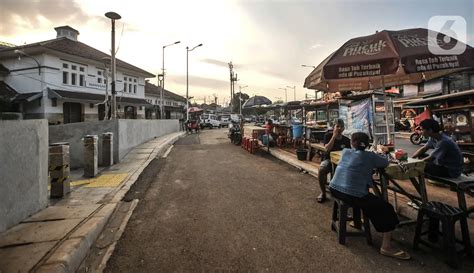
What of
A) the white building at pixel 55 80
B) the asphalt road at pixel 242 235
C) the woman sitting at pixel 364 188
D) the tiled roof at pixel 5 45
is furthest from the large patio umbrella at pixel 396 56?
the tiled roof at pixel 5 45

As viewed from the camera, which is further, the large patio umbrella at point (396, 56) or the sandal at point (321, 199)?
the sandal at point (321, 199)

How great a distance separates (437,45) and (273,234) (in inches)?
162

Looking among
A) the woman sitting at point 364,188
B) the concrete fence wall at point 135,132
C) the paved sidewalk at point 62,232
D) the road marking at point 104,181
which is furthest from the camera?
the concrete fence wall at point 135,132

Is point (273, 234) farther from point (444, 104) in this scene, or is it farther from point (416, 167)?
point (444, 104)

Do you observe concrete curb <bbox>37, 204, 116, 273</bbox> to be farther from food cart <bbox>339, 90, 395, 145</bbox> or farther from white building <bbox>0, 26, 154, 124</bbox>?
white building <bbox>0, 26, 154, 124</bbox>

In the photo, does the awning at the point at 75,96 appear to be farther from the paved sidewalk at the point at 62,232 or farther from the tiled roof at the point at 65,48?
the paved sidewalk at the point at 62,232

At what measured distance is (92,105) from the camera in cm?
2845

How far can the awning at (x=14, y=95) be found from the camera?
2338 cm

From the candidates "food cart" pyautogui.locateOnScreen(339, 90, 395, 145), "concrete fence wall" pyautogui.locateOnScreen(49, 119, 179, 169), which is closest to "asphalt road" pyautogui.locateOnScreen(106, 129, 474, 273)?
"food cart" pyautogui.locateOnScreen(339, 90, 395, 145)

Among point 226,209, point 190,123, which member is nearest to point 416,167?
point 226,209

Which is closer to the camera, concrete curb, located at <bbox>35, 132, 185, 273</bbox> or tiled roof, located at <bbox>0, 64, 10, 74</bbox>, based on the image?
concrete curb, located at <bbox>35, 132, 185, 273</bbox>

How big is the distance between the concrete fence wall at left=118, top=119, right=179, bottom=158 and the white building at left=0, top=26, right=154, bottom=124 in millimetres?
6267

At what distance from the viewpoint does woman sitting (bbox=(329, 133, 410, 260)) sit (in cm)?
362

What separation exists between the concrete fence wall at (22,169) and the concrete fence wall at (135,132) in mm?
6288
